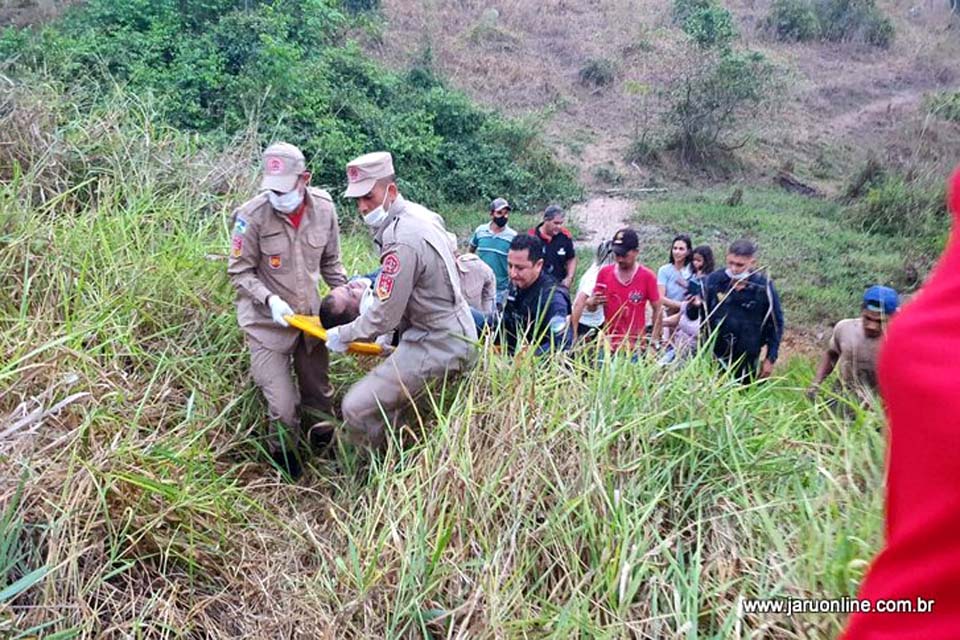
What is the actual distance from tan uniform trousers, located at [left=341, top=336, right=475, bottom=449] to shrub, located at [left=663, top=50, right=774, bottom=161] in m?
14.1

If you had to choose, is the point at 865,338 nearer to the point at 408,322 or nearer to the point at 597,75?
the point at 408,322

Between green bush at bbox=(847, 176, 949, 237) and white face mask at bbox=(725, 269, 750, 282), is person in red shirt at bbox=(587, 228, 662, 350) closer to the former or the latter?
white face mask at bbox=(725, 269, 750, 282)

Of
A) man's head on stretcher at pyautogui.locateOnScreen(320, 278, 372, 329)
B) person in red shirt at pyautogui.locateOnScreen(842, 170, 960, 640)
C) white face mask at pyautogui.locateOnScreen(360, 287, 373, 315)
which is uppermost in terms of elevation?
person in red shirt at pyautogui.locateOnScreen(842, 170, 960, 640)

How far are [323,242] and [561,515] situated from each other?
2085mm

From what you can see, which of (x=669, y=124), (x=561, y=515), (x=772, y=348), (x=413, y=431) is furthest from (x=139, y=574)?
(x=669, y=124)

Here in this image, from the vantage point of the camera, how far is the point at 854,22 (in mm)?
24375

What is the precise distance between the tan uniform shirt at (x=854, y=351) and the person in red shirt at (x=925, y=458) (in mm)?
3423

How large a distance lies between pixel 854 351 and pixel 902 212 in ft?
35.1

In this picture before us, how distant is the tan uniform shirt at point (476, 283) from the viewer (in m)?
4.87

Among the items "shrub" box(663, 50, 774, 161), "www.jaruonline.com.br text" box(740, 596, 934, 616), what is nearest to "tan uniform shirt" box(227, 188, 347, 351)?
"www.jaruonline.com.br text" box(740, 596, 934, 616)

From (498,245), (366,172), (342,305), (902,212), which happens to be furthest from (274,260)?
(902,212)

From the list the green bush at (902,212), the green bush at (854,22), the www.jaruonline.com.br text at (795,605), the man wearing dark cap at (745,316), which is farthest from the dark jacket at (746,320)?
the green bush at (854,22)

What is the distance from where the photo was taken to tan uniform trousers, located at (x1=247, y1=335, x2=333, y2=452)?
12.5 feet

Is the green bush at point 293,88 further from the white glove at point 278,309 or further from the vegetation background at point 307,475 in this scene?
the white glove at point 278,309
